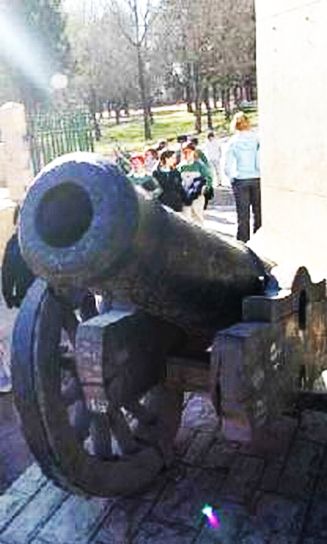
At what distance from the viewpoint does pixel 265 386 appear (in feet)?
9.07

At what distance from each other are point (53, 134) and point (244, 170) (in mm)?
4883

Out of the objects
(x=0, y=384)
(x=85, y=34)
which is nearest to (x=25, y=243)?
(x=0, y=384)

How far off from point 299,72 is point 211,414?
94.4 inches

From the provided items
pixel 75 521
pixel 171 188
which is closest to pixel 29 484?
pixel 75 521

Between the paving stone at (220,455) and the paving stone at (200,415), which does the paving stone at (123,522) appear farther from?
the paving stone at (200,415)

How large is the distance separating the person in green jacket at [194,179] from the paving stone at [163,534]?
4.35 m

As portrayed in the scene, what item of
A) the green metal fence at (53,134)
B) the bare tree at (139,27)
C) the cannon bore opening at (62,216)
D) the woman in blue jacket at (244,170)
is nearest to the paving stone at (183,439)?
the cannon bore opening at (62,216)

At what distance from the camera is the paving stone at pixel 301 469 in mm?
3154

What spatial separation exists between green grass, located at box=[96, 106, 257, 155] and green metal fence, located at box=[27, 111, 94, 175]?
13.8 metres

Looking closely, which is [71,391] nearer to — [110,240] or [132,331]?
[132,331]

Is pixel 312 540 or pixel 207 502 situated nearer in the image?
pixel 312 540

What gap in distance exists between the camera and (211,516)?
3037 millimetres

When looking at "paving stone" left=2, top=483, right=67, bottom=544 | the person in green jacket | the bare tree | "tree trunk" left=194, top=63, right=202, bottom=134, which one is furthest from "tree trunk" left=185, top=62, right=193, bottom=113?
"paving stone" left=2, top=483, right=67, bottom=544

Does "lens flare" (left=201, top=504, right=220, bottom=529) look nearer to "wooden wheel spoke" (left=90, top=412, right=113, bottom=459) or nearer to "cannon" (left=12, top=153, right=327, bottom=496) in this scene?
"cannon" (left=12, top=153, right=327, bottom=496)
